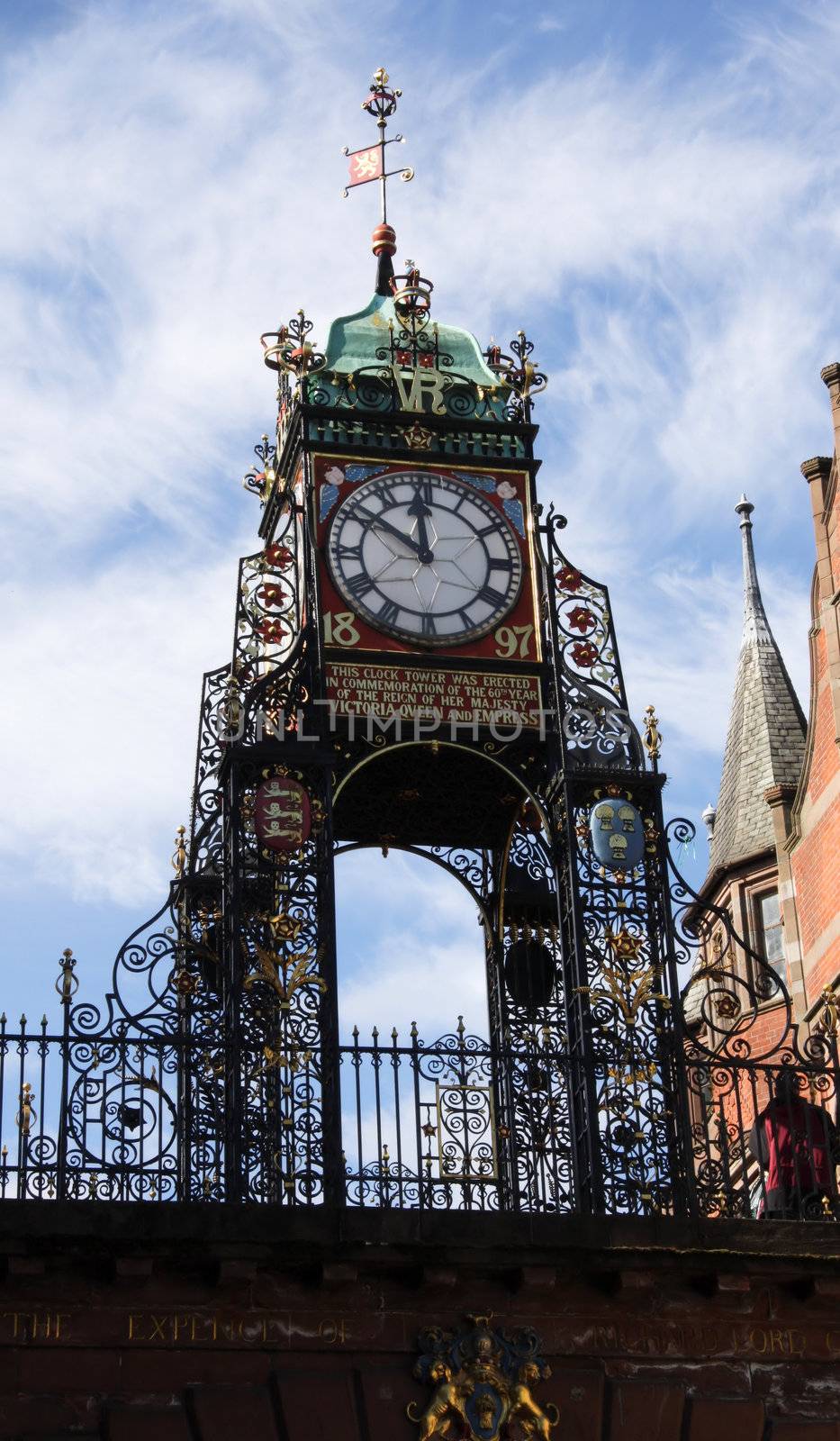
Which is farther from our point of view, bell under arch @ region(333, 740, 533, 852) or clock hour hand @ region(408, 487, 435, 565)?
clock hour hand @ region(408, 487, 435, 565)

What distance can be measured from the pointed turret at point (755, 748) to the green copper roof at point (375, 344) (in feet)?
39.4

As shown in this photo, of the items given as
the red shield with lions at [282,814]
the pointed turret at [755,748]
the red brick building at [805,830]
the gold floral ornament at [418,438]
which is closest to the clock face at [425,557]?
the gold floral ornament at [418,438]

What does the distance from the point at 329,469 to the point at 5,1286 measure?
7445 mm

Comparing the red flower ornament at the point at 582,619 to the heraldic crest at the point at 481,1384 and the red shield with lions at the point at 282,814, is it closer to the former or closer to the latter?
the red shield with lions at the point at 282,814

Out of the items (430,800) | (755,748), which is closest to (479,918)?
(430,800)

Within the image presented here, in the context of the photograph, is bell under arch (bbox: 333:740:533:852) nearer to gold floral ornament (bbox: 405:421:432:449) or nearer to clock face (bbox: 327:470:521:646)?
clock face (bbox: 327:470:521:646)

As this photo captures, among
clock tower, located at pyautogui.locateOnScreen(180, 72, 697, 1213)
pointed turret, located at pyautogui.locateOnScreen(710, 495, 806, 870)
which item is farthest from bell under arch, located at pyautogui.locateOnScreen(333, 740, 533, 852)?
pointed turret, located at pyautogui.locateOnScreen(710, 495, 806, 870)

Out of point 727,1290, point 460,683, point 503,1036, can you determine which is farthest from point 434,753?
point 727,1290

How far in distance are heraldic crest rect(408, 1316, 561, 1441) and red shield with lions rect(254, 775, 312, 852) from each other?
3.89 meters

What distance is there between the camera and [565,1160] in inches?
784

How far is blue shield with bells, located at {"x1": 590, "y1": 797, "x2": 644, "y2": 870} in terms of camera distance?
2058 centimetres

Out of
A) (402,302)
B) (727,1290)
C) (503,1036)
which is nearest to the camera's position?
(727,1290)

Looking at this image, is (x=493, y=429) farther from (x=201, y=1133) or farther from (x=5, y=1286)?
(x=5, y=1286)

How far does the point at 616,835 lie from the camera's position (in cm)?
2064
